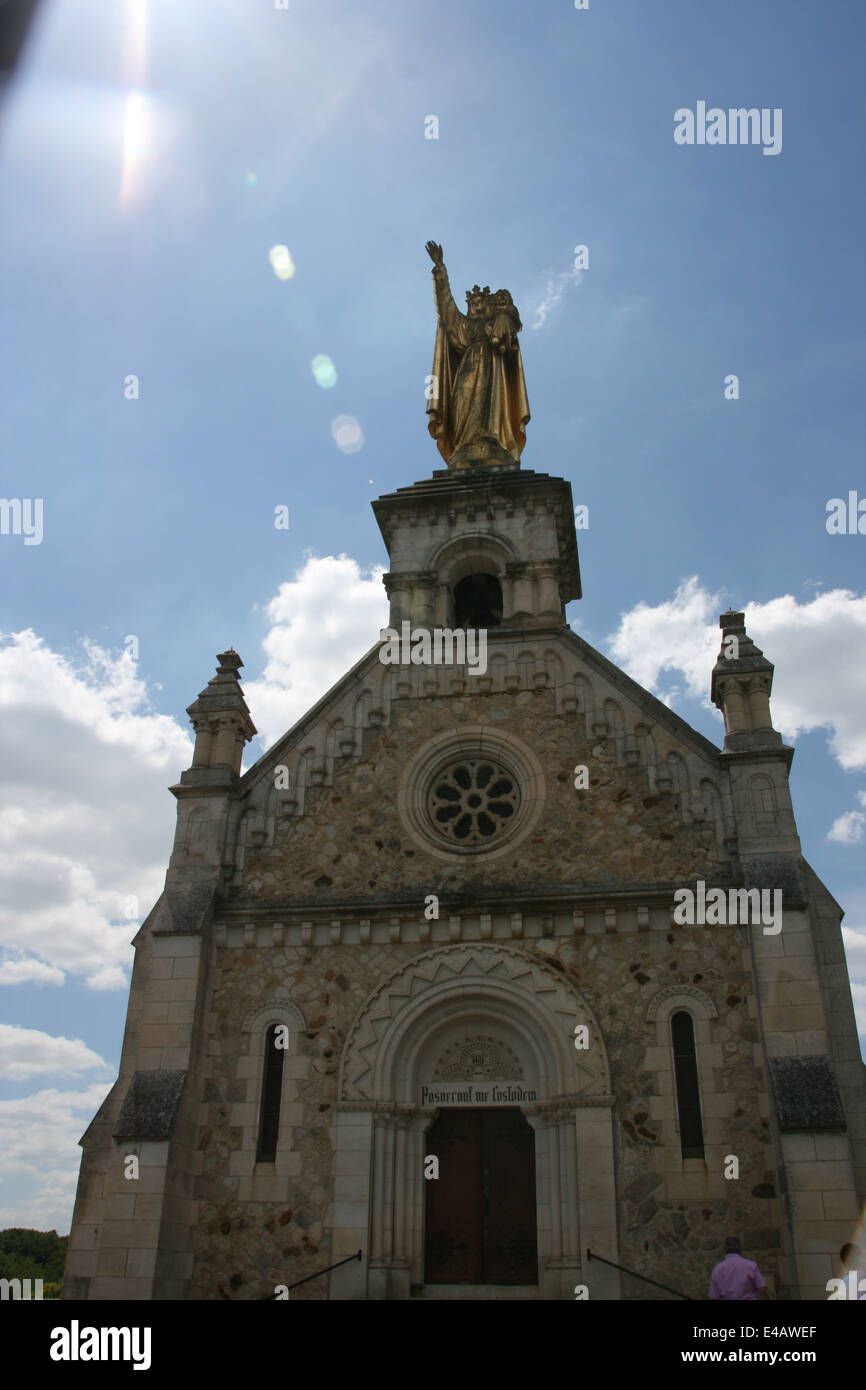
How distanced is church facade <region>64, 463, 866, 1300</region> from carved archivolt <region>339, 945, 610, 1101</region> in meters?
0.03

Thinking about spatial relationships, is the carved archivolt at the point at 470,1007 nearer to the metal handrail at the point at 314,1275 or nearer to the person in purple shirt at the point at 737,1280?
the metal handrail at the point at 314,1275

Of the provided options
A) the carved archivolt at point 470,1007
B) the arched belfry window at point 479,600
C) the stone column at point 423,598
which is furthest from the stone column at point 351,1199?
the arched belfry window at point 479,600

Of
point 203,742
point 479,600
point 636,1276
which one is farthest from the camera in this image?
point 479,600

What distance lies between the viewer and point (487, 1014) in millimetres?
15117

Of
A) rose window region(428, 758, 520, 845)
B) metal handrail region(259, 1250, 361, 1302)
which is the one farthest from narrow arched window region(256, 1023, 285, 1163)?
rose window region(428, 758, 520, 845)

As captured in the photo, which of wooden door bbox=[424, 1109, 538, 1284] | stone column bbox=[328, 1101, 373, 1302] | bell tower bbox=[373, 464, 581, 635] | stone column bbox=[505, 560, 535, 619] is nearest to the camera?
stone column bbox=[328, 1101, 373, 1302]

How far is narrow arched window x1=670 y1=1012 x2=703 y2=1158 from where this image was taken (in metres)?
13.8

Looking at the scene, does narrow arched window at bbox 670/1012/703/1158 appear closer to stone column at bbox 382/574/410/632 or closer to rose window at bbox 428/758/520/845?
rose window at bbox 428/758/520/845

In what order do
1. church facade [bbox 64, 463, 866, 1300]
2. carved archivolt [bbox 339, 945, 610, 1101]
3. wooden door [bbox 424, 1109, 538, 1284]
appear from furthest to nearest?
carved archivolt [bbox 339, 945, 610, 1101]
wooden door [bbox 424, 1109, 538, 1284]
church facade [bbox 64, 463, 866, 1300]

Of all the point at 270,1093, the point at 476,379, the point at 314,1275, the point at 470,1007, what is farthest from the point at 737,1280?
the point at 476,379

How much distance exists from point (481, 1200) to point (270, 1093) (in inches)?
130

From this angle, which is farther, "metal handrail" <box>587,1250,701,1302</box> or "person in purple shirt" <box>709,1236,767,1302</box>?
"metal handrail" <box>587,1250,701,1302</box>

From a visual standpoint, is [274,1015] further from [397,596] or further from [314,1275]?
[397,596]

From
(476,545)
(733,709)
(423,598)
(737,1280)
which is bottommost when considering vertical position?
(737,1280)
